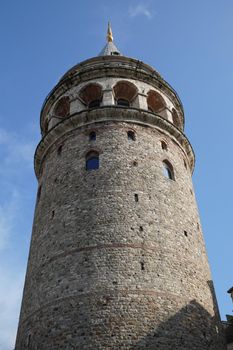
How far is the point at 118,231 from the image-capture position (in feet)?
48.1

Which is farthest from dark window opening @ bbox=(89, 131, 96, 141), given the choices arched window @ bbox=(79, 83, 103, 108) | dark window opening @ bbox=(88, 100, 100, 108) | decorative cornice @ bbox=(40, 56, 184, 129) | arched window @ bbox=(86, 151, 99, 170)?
decorative cornice @ bbox=(40, 56, 184, 129)

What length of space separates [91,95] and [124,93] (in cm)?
164

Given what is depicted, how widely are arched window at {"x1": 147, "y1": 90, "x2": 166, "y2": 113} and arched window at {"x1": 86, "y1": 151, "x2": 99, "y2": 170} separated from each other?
5122mm

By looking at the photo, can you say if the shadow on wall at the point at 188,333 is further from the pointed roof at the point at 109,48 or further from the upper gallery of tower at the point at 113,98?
the pointed roof at the point at 109,48

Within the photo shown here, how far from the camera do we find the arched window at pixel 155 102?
→ 21109 mm

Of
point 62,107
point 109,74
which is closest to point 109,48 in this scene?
point 109,74

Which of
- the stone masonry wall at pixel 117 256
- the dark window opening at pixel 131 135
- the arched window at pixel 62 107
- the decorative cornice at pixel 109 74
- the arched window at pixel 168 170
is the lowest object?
the stone masonry wall at pixel 117 256

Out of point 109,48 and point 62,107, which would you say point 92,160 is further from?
point 109,48

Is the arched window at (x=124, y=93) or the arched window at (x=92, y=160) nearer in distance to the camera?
the arched window at (x=92, y=160)

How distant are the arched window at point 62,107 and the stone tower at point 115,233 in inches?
11.6

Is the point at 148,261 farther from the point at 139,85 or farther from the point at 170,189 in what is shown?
the point at 139,85

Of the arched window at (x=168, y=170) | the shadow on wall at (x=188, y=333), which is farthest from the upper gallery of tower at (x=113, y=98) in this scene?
the shadow on wall at (x=188, y=333)

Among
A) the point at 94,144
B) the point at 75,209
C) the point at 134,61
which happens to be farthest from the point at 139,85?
the point at 75,209

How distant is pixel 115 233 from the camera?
14594 millimetres
